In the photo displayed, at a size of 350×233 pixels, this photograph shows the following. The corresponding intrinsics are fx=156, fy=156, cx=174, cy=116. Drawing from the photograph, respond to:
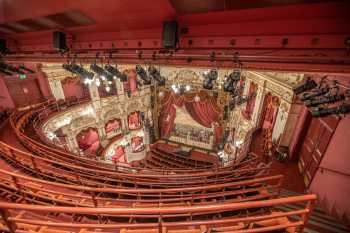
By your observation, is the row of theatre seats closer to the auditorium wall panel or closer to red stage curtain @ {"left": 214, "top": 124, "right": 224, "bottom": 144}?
the auditorium wall panel

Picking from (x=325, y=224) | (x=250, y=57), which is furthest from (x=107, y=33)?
(x=325, y=224)

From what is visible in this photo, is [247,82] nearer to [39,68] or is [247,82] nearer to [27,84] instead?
[39,68]

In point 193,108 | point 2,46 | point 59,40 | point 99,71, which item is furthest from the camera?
point 193,108

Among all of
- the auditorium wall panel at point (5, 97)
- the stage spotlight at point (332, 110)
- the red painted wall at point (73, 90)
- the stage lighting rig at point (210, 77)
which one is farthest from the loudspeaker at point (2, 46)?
Answer: the stage spotlight at point (332, 110)

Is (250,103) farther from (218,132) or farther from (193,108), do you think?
(193,108)

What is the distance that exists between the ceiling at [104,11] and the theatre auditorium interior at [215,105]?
3 centimetres

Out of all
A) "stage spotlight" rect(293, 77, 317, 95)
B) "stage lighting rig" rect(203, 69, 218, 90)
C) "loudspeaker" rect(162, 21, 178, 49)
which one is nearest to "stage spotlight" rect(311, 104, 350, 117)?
"stage spotlight" rect(293, 77, 317, 95)

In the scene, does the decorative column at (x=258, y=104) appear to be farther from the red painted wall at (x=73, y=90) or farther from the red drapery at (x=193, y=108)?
the red painted wall at (x=73, y=90)

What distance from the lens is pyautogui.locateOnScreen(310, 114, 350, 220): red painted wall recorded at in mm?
4161

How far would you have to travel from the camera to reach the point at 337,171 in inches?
176

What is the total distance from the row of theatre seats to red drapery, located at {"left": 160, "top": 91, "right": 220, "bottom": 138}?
5.16m

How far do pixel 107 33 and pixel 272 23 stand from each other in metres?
4.59

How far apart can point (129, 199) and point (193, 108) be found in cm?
987

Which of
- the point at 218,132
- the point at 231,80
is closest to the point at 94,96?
the point at 218,132
